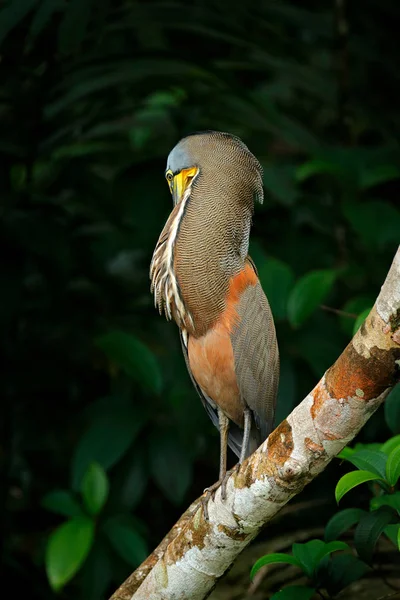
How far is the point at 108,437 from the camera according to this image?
10.8ft

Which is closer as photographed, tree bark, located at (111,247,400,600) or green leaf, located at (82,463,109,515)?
tree bark, located at (111,247,400,600)

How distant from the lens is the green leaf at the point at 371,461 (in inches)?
74.0

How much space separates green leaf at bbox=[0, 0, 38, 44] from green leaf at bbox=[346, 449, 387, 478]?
2002 millimetres

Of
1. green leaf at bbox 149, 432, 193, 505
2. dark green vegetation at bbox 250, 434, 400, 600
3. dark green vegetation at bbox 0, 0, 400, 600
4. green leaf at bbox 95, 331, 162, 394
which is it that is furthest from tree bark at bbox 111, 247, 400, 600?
green leaf at bbox 149, 432, 193, 505

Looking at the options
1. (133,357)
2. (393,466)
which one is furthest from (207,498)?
(133,357)

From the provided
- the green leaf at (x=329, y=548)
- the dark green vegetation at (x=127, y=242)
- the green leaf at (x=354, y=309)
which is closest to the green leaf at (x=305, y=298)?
the dark green vegetation at (x=127, y=242)

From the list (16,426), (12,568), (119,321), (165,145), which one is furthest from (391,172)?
(12,568)

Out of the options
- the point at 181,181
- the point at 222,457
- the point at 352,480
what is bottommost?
the point at 222,457

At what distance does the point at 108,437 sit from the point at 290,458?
1.71 meters

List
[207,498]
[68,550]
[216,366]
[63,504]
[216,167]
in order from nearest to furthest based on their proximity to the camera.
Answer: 1. [207,498]
2. [216,167]
3. [216,366]
4. [68,550]
5. [63,504]

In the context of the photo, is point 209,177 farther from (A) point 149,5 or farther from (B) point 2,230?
(A) point 149,5

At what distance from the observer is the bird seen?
91.6 inches

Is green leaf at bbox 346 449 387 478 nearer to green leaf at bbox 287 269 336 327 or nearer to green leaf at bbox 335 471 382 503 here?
green leaf at bbox 335 471 382 503

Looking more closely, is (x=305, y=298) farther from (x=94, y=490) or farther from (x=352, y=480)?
(x=352, y=480)
